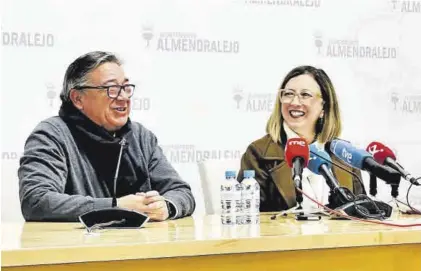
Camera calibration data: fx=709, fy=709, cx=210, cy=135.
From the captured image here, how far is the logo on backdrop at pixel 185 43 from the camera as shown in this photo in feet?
9.88

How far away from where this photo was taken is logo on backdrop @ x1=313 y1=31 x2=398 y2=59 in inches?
130

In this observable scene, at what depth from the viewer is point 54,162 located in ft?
8.90

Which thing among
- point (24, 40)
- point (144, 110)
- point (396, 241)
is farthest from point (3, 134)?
point (396, 241)

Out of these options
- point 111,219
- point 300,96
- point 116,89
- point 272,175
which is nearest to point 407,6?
point 300,96

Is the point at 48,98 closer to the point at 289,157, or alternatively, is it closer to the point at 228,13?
the point at 228,13

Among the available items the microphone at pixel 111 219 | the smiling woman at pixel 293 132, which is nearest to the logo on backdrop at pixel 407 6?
the smiling woman at pixel 293 132

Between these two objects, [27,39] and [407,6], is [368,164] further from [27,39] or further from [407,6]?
[407,6]

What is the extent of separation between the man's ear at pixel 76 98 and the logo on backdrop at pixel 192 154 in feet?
1.30

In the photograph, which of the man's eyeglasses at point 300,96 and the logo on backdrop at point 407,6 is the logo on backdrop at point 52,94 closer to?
the man's eyeglasses at point 300,96

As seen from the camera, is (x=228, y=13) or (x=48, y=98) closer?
(x=48, y=98)

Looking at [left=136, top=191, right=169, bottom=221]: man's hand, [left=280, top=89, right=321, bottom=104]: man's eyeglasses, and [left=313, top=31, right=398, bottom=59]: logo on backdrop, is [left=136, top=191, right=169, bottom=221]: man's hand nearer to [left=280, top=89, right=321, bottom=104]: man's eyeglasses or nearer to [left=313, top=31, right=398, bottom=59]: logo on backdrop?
[left=280, top=89, right=321, bottom=104]: man's eyeglasses

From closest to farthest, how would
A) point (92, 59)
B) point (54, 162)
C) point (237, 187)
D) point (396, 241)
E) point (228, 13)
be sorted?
point (396, 241) → point (237, 187) → point (54, 162) → point (92, 59) → point (228, 13)

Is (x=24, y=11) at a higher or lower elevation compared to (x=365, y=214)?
higher

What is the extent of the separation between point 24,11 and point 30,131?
48cm
